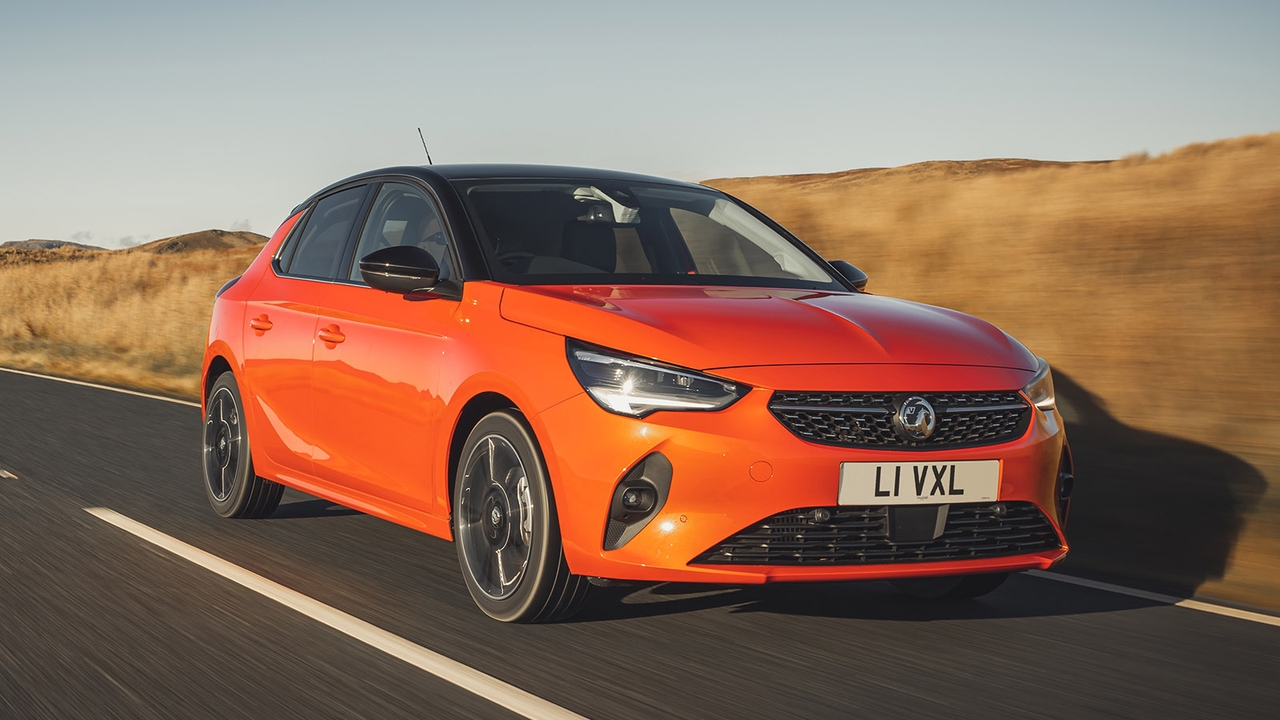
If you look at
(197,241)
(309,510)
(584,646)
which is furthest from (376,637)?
(197,241)

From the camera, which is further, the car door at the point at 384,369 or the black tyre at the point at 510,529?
the car door at the point at 384,369

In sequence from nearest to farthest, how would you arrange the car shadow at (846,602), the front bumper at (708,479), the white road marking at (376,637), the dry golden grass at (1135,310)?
the white road marking at (376,637)
the front bumper at (708,479)
the car shadow at (846,602)
the dry golden grass at (1135,310)

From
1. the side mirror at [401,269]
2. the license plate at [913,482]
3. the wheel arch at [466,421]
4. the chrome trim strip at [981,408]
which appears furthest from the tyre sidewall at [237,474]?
the chrome trim strip at [981,408]

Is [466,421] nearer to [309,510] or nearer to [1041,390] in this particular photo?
[1041,390]

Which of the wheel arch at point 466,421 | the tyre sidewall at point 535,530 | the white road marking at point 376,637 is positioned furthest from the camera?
the wheel arch at point 466,421

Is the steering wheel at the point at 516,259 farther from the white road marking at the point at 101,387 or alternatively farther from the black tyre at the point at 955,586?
the white road marking at the point at 101,387

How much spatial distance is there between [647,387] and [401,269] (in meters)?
1.42

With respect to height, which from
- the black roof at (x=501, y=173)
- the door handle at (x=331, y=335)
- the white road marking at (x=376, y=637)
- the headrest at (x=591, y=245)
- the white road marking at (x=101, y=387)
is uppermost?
the black roof at (x=501, y=173)

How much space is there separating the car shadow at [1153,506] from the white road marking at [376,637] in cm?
312

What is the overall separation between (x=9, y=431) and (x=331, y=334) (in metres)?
6.62

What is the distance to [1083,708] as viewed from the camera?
423cm

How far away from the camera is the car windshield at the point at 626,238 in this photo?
5.77 m

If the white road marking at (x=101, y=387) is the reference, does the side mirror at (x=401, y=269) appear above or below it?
above

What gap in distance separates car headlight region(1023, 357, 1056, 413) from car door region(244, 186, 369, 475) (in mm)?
3240
